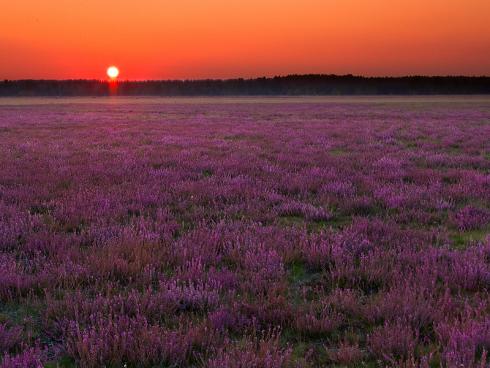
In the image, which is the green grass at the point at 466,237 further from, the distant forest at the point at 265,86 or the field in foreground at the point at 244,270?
the distant forest at the point at 265,86

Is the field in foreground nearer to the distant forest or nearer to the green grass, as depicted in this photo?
the green grass

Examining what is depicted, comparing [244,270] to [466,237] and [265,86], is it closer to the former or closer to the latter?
[466,237]

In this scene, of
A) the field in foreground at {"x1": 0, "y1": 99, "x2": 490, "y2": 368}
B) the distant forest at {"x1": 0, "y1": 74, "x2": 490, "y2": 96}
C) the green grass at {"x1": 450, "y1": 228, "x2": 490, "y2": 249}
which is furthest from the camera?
the distant forest at {"x1": 0, "y1": 74, "x2": 490, "y2": 96}

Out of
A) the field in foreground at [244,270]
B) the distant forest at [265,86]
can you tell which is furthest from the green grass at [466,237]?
the distant forest at [265,86]

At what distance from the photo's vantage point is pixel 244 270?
5117 millimetres

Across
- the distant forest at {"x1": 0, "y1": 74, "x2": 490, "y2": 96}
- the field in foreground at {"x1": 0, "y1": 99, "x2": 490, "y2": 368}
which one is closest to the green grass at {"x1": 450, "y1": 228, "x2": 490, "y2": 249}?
the field in foreground at {"x1": 0, "y1": 99, "x2": 490, "y2": 368}

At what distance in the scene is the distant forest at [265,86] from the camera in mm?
161375

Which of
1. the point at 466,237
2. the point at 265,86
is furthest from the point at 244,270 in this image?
the point at 265,86

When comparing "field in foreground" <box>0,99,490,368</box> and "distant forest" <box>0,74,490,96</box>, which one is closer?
"field in foreground" <box>0,99,490,368</box>

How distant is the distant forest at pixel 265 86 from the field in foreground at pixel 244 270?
15623cm

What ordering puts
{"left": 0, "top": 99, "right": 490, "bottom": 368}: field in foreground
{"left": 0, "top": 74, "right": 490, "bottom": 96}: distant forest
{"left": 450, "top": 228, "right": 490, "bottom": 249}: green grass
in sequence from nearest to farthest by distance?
1. {"left": 0, "top": 99, "right": 490, "bottom": 368}: field in foreground
2. {"left": 450, "top": 228, "right": 490, "bottom": 249}: green grass
3. {"left": 0, "top": 74, "right": 490, "bottom": 96}: distant forest

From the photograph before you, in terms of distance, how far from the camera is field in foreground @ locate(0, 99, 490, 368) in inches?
140

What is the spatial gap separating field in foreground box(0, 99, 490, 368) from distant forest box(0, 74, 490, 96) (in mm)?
156227

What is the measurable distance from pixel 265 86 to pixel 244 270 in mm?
169035
